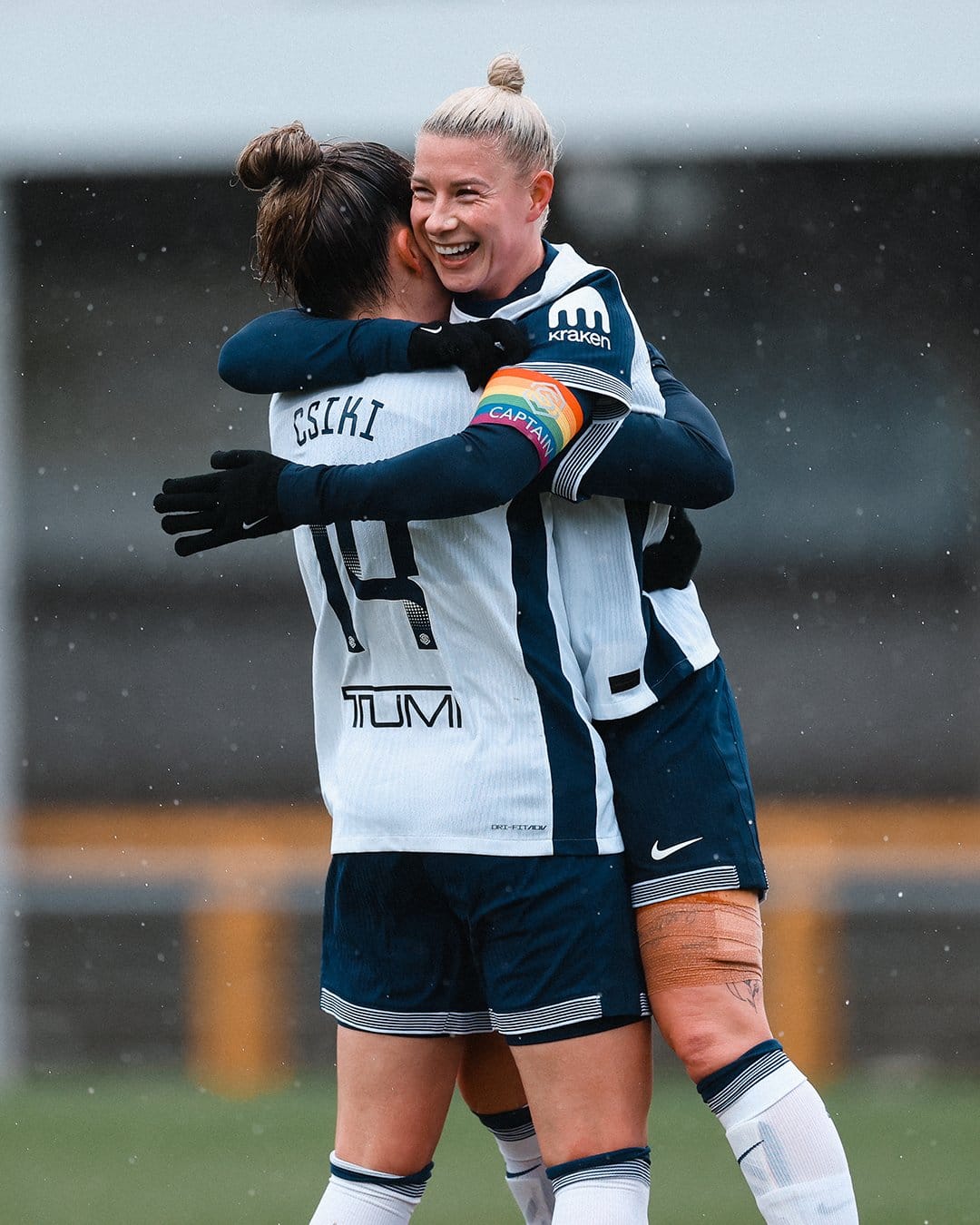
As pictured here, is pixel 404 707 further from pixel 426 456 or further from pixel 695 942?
pixel 695 942

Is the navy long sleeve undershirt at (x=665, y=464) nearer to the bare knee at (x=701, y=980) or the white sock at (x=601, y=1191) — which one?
the bare knee at (x=701, y=980)

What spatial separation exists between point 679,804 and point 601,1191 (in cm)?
47

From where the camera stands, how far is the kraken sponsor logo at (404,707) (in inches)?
89.5

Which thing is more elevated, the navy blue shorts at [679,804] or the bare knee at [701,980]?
the navy blue shorts at [679,804]

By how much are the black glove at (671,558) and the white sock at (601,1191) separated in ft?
2.30

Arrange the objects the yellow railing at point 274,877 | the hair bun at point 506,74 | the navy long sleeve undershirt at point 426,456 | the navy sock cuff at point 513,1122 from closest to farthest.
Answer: the navy long sleeve undershirt at point 426,456 < the hair bun at point 506,74 < the navy sock cuff at point 513,1122 < the yellow railing at point 274,877

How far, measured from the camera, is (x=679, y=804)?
2312 millimetres

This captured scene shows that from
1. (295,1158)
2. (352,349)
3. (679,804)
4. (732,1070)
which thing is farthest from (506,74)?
(295,1158)

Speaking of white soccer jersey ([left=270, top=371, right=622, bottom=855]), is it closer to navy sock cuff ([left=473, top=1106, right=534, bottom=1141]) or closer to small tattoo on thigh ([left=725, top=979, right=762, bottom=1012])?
small tattoo on thigh ([left=725, top=979, right=762, bottom=1012])

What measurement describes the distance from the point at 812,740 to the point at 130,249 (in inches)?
162

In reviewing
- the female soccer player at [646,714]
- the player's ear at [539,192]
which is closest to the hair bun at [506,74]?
the female soccer player at [646,714]

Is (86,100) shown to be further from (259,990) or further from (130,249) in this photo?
(259,990)

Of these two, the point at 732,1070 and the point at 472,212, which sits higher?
the point at 472,212

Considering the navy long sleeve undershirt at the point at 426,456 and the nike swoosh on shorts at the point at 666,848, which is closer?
the navy long sleeve undershirt at the point at 426,456
